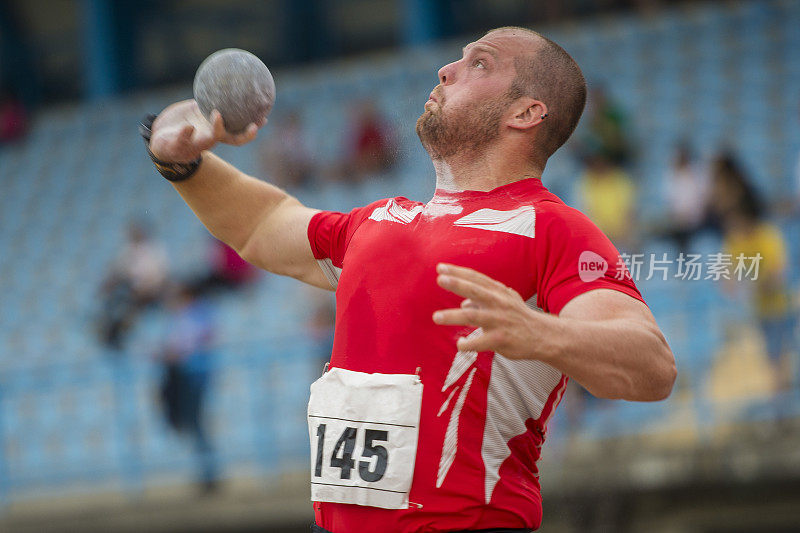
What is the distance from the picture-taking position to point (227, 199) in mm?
3588

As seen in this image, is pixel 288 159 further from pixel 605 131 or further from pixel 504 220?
pixel 504 220

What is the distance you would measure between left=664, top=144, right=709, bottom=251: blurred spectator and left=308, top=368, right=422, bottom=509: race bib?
5.83m

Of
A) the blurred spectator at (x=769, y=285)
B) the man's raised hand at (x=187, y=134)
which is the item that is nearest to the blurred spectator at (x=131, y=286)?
the blurred spectator at (x=769, y=285)

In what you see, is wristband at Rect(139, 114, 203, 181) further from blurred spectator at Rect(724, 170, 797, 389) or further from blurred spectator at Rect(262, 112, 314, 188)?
blurred spectator at Rect(262, 112, 314, 188)

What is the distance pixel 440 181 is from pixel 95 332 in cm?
965

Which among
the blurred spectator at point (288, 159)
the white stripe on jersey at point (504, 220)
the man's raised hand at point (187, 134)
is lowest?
the white stripe on jersey at point (504, 220)

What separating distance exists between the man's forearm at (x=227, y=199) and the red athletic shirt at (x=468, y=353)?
0.74m

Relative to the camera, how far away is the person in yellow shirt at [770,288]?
23.3ft

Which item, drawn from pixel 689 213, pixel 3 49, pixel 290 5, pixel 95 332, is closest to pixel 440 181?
pixel 689 213

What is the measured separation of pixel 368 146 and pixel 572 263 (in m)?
9.19

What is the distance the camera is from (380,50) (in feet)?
52.1

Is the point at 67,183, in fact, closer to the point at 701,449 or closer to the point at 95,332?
the point at 95,332

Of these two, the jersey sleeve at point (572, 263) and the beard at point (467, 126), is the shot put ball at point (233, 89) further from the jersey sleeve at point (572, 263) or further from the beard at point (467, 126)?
the jersey sleeve at point (572, 263)

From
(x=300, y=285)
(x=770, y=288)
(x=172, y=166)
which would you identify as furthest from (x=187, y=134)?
(x=300, y=285)
